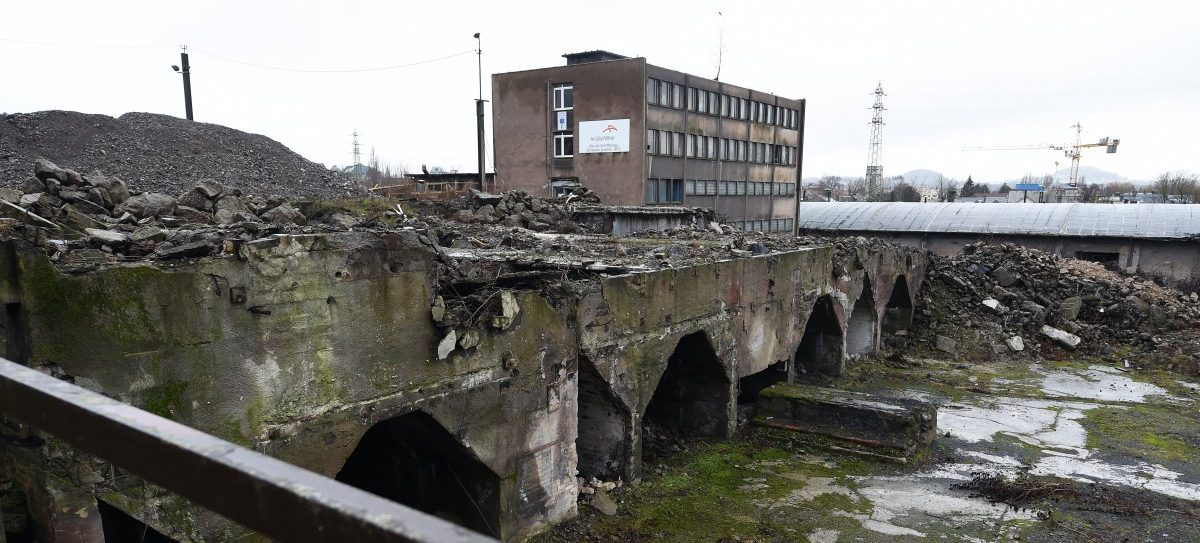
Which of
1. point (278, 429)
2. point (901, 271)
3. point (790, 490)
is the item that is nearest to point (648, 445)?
point (790, 490)

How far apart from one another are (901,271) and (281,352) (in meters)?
18.1

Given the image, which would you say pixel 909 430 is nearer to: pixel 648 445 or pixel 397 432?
pixel 648 445

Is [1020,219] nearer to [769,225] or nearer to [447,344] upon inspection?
[769,225]

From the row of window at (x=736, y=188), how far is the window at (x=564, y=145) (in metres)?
5.39

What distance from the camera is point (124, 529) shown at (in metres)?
6.58

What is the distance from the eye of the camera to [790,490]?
10.6m

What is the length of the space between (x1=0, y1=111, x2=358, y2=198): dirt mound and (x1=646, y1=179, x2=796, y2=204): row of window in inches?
499

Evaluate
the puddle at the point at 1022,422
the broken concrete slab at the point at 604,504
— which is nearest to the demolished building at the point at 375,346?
the broken concrete slab at the point at 604,504

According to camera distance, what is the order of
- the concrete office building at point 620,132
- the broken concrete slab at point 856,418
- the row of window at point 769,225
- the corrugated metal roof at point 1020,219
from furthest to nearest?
the row of window at point 769,225 < the corrugated metal roof at point 1020,219 < the concrete office building at point 620,132 < the broken concrete slab at point 856,418

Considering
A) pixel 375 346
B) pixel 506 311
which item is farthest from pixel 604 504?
pixel 375 346

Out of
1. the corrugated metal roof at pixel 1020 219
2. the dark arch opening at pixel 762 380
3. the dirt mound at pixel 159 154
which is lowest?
the dark arch opening at pixel 762 380

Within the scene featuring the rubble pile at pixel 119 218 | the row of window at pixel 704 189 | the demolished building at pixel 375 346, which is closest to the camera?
the demolished building at pixel 375 346

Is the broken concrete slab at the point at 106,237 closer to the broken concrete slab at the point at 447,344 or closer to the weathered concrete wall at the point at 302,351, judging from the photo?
the weathered concrete wall at the point at 302,351

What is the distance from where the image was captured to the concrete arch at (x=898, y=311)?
69.1 ft
